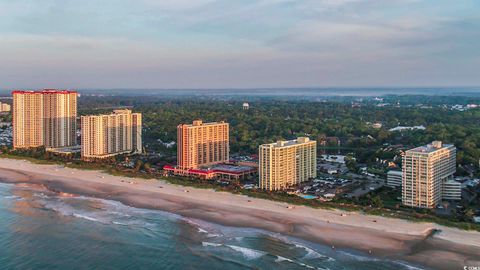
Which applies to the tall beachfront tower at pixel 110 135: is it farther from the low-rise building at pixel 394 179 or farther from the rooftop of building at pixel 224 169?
the low-rise building at pixel 394 179

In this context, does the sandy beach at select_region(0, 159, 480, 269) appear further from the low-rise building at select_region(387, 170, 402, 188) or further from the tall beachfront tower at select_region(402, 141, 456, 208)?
the low-rise building at select_region(387, 170, 402, 188)

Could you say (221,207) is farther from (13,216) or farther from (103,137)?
(103,137)

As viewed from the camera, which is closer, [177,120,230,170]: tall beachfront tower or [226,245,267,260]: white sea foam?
[226,245,267,260]: white sea foam

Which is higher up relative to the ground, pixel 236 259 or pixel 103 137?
pixel 103 137

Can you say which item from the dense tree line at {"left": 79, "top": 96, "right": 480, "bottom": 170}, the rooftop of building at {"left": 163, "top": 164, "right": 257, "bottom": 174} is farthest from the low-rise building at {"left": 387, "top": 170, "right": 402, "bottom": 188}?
the rooftop of building at {"left": 163, "top": 164, "right": 257, "bottom": 174}

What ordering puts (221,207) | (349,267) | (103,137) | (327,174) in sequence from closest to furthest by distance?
1. (349,267)
2. (221,207)
3. (327,174)
4. (103,137)

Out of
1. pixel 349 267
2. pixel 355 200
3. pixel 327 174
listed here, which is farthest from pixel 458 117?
pixel 349 267
